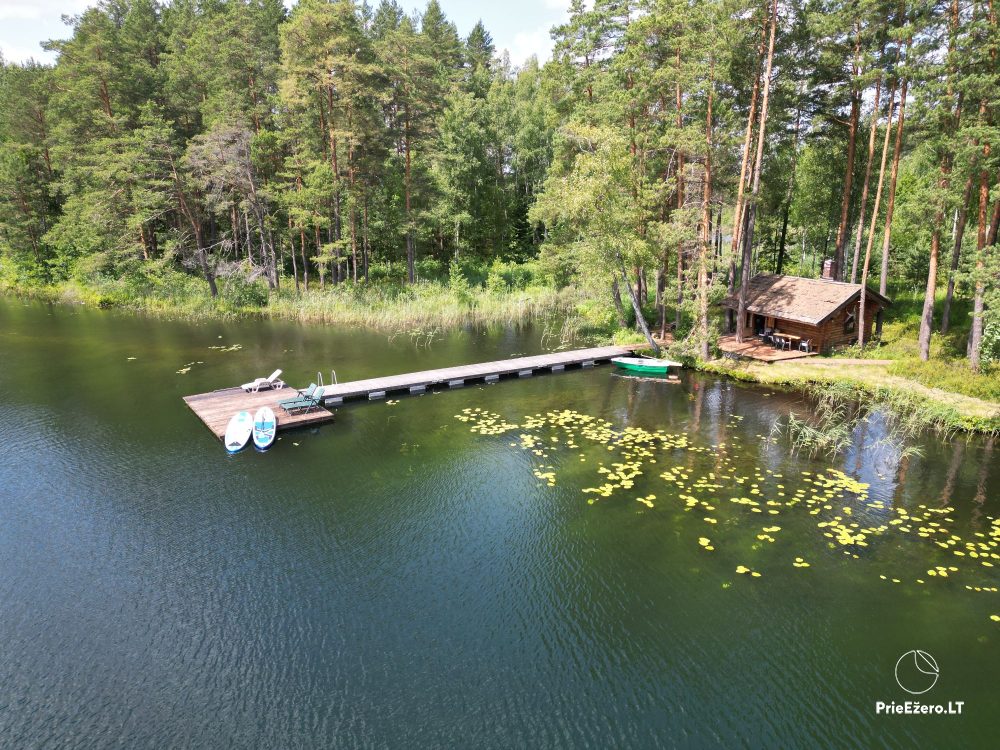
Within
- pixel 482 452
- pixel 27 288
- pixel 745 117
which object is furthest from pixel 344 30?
pixel 27 288

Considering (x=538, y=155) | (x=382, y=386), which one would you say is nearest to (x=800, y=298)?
(x=382, y=386)

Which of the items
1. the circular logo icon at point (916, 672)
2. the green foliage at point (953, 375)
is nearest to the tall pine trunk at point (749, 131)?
the green foliage at point (953, 375)

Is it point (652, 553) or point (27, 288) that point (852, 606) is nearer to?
point (652, 553)

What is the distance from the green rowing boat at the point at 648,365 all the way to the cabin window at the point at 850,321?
8996mm

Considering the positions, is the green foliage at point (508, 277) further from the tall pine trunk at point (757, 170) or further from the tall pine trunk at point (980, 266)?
the tall pine trunk at point (980, 266)

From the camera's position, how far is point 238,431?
19.5m

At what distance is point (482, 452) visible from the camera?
19.2 m

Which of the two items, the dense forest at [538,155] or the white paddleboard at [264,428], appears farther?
the dense forest at [538,155]

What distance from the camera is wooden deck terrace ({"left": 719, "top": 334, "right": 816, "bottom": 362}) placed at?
2775 cm

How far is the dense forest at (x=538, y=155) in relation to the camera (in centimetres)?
2438

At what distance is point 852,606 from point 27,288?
2568 inches

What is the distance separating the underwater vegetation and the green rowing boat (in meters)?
7.45

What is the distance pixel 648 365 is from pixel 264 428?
687 inches

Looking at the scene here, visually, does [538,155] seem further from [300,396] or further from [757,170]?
[300,396]
